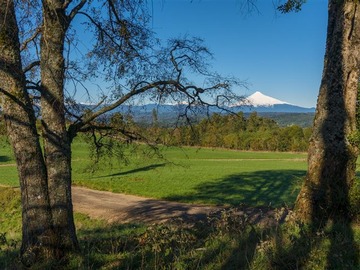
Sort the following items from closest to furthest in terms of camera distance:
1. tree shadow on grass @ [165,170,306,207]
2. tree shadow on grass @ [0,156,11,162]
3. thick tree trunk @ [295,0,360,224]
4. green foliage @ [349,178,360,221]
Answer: green foliage @ [349,178,360,221] < thick tree trunk @ [295,0,360,224] < tree shadow on grass @ [165,170,306,207] < tree shadow on grass @ [0,156,11,162]

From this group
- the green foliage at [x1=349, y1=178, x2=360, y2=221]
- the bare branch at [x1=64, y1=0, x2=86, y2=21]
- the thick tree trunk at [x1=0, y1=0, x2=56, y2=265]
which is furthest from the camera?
the green foliage at [x1=349, y1=178, x2=360, y2=221]

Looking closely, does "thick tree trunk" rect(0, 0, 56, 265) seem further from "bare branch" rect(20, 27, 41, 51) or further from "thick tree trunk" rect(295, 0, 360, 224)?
"thick tree trunk" rect(295, 0, 360, 224)

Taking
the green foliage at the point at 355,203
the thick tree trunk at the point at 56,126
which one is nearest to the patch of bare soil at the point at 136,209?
the green foliage at the point at 355,203

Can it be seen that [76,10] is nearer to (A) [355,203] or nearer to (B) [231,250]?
(B) [231,250]

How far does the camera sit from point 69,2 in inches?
233

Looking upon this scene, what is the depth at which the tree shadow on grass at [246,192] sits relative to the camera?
17.2m

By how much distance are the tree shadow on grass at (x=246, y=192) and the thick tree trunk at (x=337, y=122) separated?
663 cm

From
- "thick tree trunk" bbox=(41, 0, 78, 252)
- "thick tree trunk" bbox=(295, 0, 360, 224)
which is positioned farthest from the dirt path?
"thick tree trunk" bbox=(41, 0, 78, 252)

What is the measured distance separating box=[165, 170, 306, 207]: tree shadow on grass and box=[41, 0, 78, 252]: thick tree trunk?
33.1 ft

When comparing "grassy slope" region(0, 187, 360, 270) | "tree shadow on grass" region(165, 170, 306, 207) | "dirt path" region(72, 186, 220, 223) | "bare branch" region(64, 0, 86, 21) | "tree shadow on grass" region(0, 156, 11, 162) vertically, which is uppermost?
"bare branch" region(64, 0, 86, 21)

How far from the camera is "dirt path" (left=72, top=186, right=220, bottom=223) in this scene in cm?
1416

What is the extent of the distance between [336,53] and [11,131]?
6.16 meters

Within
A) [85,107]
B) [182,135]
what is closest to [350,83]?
[182,135]

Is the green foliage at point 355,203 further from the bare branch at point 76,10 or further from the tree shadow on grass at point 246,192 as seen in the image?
the tree shadow on grass at point 246,192
